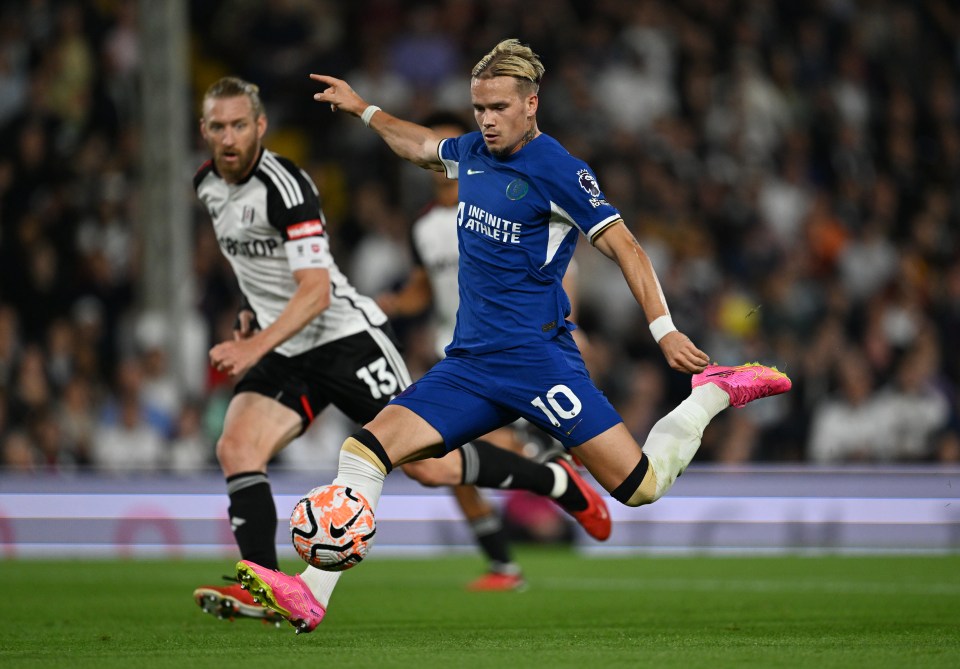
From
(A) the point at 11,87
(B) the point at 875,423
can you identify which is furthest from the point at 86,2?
(B) the point at 875,423

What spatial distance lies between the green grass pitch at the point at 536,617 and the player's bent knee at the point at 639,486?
0.58m

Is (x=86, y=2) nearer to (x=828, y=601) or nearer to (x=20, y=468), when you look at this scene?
(x=20, y=468)

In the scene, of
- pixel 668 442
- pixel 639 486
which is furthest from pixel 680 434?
pixel 639 486

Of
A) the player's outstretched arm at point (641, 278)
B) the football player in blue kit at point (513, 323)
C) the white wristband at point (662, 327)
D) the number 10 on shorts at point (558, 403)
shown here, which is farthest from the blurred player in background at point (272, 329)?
the white wristband at point (662, 327)

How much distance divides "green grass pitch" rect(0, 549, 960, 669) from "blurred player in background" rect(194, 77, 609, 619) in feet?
2.10

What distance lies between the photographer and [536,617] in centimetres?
762

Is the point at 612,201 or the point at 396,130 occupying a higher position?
the point at 396,130

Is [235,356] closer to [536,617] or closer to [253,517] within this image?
[253,517]

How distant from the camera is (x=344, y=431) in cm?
1433

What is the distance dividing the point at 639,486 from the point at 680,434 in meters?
0.39

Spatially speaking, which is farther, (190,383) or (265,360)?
(190,383)

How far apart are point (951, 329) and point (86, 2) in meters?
9.60

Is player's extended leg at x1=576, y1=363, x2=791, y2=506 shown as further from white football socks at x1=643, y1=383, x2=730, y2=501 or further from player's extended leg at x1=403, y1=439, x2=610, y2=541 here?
player's extended leg at x1=403, y1=439, x2=610, y2=541

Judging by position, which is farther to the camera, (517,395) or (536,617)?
(536,617)
